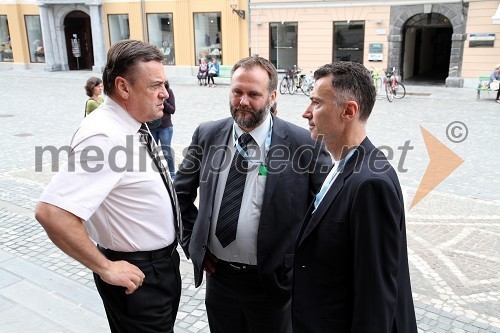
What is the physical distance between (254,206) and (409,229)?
3651 millimetres

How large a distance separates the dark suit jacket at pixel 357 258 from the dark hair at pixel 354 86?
181 mm

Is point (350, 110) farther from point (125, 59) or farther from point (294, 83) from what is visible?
point (294, 83)

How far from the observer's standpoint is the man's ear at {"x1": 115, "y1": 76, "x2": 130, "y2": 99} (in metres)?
2.19

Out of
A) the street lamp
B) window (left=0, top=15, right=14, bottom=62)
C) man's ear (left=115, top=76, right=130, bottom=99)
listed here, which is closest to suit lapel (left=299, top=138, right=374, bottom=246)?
man's ear (left=115, top=76, right=130, bottom=99)

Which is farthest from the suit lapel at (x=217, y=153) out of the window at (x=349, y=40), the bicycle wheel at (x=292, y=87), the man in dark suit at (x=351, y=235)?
the window at (x=349, y=40)

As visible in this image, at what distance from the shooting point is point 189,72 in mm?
26172

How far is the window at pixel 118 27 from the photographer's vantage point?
90.3 ft

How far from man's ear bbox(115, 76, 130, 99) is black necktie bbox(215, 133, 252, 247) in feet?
2.44

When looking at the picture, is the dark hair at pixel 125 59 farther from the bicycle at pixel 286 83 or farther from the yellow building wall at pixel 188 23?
the yellow building wall at pixel 188 23

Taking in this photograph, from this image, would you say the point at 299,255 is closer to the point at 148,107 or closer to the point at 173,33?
the point at 148,107

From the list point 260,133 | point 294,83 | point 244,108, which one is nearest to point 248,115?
point 244,108

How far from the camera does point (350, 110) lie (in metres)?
1.89

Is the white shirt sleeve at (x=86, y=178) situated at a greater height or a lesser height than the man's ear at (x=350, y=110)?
lesser

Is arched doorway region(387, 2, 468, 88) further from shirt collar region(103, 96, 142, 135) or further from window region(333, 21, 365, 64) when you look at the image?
shirt collar region(103, 96, 142, 135)
